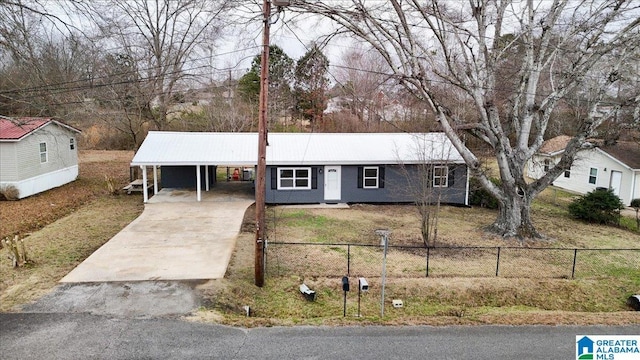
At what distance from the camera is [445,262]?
11562mm

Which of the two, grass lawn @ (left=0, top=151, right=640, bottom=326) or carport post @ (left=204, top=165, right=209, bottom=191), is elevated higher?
carport post @ (left=204, top=165, right=209, bottom=191)

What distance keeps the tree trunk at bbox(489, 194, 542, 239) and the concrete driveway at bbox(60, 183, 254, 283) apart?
8948 millimetres

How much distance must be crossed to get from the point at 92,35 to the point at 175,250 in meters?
5.51

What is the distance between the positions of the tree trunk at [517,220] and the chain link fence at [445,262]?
1210 millimetres

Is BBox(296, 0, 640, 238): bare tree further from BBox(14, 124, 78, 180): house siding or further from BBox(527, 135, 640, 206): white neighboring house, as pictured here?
BBox(14, 124, 78, 180): house siding

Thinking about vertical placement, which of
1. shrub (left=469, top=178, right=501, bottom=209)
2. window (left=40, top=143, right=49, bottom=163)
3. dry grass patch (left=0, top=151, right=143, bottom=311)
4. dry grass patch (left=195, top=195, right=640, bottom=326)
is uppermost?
window (left=40, top=143, right=49, bottom=163)

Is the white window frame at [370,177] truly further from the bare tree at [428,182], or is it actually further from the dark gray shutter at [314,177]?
the dark gray shutter at [314,177]

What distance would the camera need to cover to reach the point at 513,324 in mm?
7754

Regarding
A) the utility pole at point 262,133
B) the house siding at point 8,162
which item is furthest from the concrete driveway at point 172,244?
the house siding at point 8,162

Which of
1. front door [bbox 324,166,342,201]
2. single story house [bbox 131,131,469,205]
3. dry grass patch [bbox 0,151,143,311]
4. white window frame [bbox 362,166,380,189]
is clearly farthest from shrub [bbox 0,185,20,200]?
white window frame [bbox 362,166,380,189]

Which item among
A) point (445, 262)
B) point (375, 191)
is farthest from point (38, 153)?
point (445, 262)

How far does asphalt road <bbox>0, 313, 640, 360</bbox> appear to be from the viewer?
6.44m

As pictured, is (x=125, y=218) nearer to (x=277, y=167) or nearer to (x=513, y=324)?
(x=277, y=167)

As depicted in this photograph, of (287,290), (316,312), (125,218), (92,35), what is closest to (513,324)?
(316,312)
